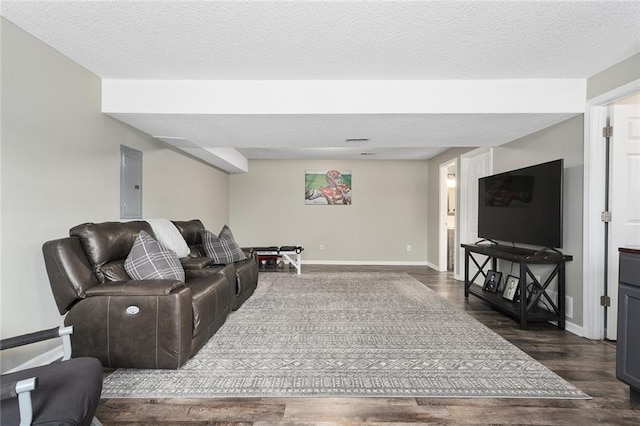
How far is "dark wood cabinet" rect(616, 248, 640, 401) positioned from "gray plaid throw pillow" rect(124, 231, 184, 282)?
3.06 m

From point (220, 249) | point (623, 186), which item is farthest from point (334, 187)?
point (623, 186)

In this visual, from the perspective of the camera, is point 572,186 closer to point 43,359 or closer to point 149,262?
point 149,262

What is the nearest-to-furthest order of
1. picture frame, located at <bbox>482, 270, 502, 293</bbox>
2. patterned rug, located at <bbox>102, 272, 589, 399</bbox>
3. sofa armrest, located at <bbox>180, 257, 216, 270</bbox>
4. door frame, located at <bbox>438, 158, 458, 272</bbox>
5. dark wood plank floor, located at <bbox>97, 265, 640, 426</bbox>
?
dark wood plank floor, located at <bbox>97, 265, 640, 426</bbox>, patterned rug, located at <bbox>102, 272, 589, 399</bbox>, sofa armrest, located at <bbox>180, 257, 216, 270</bbox>, picture frame, located at <bbox>482, 270, 502, 293</bbox>, door frame, located at <bbox>438, 158, 458, 272</bbox>

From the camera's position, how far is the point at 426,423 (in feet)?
5.38

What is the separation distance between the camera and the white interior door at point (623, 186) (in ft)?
8.95

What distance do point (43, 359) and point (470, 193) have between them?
17.8 feet

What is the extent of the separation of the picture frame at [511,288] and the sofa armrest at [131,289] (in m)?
3.41

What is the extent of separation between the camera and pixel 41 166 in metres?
2.25

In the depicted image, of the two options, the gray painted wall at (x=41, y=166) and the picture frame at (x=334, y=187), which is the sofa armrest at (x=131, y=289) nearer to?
the gray painted wall at (x=41, y=166)

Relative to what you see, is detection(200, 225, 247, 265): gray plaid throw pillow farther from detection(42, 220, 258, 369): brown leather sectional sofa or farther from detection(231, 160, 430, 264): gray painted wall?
detection(231, 160, 430, 264): gray painted wall

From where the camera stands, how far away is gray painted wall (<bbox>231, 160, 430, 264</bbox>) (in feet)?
23.4

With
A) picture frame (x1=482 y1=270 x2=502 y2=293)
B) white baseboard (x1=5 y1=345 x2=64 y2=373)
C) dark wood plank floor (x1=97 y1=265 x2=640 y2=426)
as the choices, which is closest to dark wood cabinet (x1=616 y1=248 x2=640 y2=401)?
dark wood plank floor (x1=97 y1=265 x2=640 y2=426)

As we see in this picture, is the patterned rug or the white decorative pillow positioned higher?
the white decorative pillow

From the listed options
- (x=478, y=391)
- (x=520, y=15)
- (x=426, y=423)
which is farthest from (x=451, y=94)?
(x=426, y=423)
